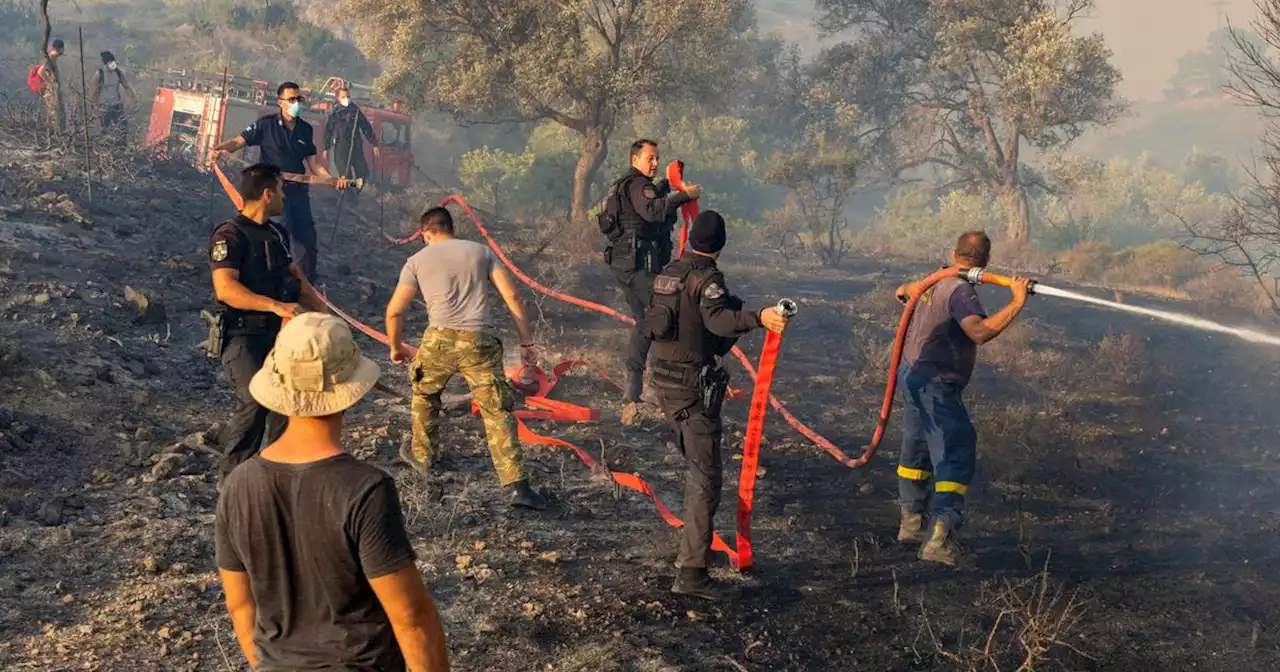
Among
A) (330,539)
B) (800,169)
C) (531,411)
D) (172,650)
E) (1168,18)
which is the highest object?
(1168,18)

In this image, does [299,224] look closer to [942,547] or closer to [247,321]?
[247,321]

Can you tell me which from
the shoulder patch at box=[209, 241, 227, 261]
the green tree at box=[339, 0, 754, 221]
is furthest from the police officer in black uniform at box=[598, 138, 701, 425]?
the green tree at box=[339, 0, 754, 221]

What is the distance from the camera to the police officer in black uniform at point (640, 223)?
771cm

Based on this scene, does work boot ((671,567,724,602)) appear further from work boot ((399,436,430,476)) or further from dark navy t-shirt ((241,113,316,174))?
dark navy t-shirt ((241,113,316,174))

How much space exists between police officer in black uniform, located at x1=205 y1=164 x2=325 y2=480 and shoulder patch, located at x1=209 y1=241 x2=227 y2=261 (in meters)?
0.02

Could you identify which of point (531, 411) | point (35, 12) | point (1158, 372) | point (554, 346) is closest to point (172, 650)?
point (531, 411)

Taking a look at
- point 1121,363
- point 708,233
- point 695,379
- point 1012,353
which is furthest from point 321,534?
point 1121,363

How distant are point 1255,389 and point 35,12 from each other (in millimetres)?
39253

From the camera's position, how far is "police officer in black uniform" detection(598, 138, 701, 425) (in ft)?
25.3

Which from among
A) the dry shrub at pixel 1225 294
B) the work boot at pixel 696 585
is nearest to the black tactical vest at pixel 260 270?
the work boot at pixel 696 585

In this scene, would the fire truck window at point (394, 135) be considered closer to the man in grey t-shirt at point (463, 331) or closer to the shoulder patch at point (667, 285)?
Answer: the man in grey t-shirt at point (463, 331)

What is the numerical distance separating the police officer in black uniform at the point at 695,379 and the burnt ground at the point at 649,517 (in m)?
0.34

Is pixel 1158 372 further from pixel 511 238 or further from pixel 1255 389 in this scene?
pixel 511 238

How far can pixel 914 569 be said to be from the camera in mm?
6027
